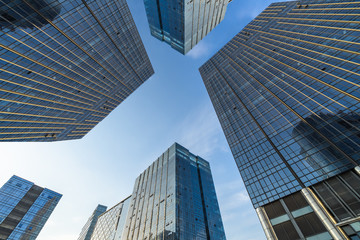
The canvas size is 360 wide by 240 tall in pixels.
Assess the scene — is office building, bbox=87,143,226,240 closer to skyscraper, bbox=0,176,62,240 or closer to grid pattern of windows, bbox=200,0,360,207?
grid pattern of windows, bbox=200,0,360,207

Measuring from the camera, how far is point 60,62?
204 ft

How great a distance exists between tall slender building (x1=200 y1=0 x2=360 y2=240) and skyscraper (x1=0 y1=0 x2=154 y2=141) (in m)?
58.4

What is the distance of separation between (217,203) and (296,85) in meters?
68.9

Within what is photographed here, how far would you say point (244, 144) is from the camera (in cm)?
5472

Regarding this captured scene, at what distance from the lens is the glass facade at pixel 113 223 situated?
11041cm

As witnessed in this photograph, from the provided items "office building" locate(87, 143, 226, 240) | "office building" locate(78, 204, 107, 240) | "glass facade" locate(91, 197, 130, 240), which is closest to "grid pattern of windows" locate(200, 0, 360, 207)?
"office building" locate(87, 143, 226, 240)

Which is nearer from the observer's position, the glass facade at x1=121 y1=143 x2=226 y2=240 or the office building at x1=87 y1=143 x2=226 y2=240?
the glass facade at x1=121 y1=143 x2=226 y2=240

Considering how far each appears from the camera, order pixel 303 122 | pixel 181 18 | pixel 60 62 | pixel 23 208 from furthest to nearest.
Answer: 1. pixel 23 208
2. pixel 181 18
3. pixel 60 62
4. pixel 303 122

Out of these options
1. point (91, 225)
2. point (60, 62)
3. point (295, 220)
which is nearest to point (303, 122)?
point (295, 220)

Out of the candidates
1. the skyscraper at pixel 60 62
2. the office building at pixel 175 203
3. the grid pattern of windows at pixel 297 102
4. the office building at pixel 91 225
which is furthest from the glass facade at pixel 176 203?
the office building at pixel 91 225

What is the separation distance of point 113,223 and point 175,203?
8111 centimetres

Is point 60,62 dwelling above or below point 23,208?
above

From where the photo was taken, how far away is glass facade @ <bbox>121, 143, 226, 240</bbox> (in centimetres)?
A: 6694

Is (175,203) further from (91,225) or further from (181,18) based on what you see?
(91,225)
